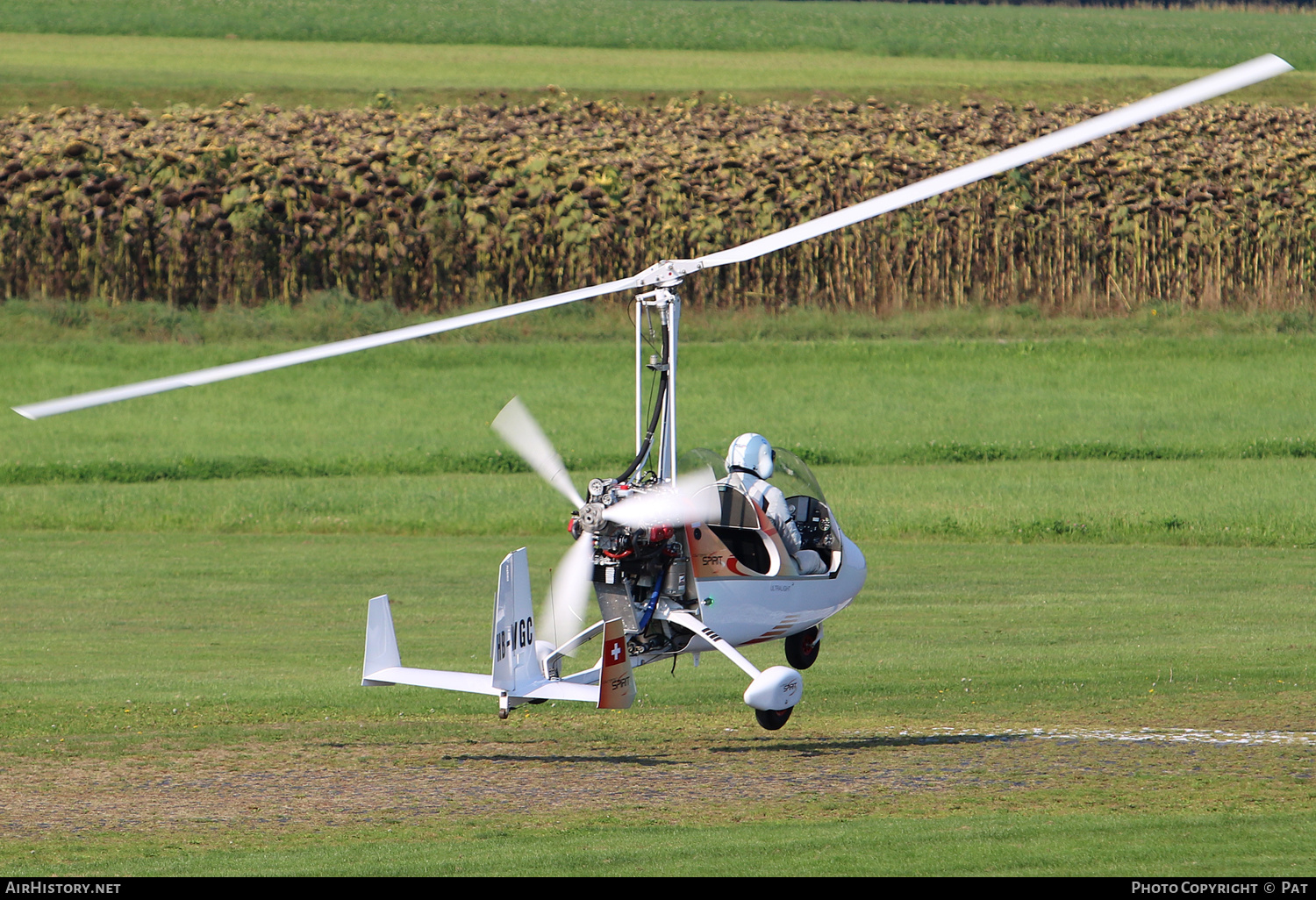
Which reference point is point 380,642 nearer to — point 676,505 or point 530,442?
point 530,442

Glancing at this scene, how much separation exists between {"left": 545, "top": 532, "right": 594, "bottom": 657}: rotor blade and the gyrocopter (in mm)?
10

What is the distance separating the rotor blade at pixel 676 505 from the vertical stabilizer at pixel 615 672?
0.68 m

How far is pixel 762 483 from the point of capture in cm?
1255

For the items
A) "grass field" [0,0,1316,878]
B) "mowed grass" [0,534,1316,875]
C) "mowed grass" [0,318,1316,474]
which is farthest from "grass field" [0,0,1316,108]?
"mowed grass" [0,534,1316,875]

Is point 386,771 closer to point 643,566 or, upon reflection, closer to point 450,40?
point 643,566

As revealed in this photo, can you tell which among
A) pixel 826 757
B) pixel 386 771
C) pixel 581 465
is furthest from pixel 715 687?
pixel 581 465

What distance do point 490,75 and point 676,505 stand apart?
43.8 meters

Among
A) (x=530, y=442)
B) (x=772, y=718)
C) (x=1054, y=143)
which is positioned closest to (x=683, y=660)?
(x=772, y=718)

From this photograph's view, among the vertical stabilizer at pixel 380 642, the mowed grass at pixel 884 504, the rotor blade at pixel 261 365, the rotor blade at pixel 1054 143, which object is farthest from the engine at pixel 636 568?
the mowed grass at pixel 884 504

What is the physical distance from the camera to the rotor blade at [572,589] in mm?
11570

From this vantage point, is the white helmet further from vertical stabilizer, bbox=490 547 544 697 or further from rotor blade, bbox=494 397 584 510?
vertical stabilizer, bbox=490 547 544 697

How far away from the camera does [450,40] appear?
2379 inches

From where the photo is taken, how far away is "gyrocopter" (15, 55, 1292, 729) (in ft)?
36.6

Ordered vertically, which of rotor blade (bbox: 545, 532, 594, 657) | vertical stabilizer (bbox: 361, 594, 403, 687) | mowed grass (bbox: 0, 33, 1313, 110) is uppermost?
mowed grass (bbox: 0, 33, 1313, 110)
